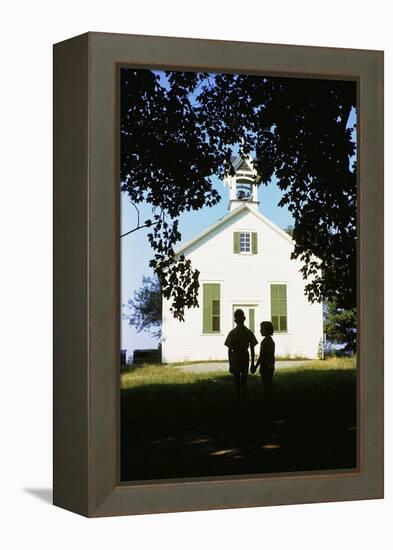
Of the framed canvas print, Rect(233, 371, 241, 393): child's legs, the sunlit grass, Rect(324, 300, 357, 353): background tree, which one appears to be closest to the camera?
the framed canvas print

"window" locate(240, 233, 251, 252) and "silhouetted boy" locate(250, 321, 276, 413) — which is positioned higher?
"window" locate(240, 233, 251, 252)

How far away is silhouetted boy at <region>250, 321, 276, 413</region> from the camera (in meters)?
12.7

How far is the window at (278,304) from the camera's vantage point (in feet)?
41.7

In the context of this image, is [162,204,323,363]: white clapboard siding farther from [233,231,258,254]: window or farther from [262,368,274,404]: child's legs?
[262,368,274,404]: child's legs

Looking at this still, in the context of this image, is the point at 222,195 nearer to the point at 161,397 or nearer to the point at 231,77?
the point at 231,77

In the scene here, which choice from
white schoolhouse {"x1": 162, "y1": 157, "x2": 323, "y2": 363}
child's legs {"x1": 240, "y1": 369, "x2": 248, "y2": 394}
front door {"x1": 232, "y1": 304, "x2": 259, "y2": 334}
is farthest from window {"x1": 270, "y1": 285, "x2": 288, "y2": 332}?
child's legs {"x1": 240, "y1": 369, "x2": 248, "y2": 394}

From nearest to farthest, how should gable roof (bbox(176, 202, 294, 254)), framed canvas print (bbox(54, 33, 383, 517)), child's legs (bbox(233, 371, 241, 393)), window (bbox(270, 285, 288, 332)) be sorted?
1. framed canvas print (bbox(54, 33, 383, 517))
2. gable roof (bbox(176, 202, 294, 254))
3. child's legs (bbox(233, 371, 241, 393))
4. window (bbox(270, 285, 288, 332))

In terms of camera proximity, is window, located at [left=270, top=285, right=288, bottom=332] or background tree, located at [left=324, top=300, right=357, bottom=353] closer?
window, located at [left=270, top=285, right=288, bottom=332]

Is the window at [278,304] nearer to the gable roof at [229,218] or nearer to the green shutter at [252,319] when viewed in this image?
the green shutter at [252,319]

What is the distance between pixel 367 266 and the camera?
13125mm

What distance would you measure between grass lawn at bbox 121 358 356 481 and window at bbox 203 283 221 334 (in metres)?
0.40

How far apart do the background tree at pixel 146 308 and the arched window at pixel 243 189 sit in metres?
1.03

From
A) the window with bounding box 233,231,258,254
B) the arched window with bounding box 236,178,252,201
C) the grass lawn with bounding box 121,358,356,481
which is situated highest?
the arched window with bounding box 236,178,252,201

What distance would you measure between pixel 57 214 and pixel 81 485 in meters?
2.25
